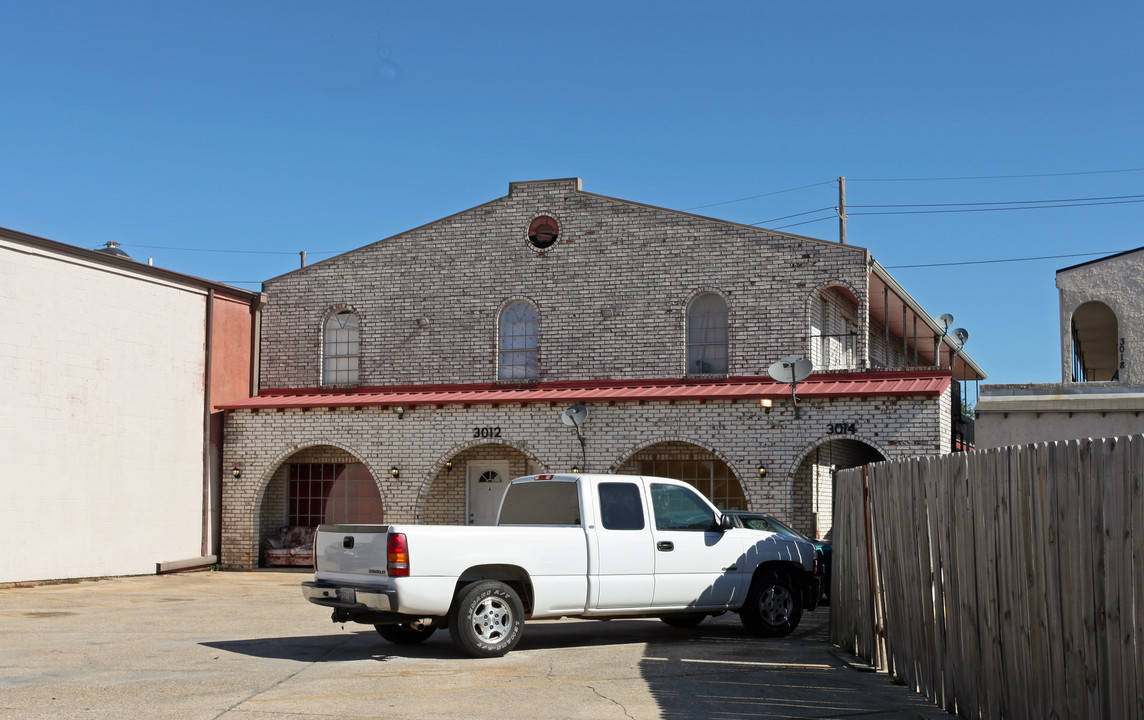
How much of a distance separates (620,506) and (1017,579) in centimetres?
585

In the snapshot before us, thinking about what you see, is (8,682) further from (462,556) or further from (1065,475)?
(1065,475)

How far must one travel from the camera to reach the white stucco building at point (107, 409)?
20.6 m

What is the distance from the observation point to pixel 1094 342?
30578mm

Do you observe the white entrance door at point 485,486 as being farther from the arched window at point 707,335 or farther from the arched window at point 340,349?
the arched window at point 707,335

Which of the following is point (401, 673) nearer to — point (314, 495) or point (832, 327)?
point (832, 327)

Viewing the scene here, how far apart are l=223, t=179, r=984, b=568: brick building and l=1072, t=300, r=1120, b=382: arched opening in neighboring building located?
11.8 ft

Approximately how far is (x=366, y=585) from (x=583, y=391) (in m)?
12.4

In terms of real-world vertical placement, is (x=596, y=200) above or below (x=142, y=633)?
above

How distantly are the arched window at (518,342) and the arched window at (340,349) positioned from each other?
3.54m

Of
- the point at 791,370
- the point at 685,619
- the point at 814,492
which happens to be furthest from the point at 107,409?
the point at 814,492

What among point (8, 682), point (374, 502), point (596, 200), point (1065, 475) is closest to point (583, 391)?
point (596, 200)

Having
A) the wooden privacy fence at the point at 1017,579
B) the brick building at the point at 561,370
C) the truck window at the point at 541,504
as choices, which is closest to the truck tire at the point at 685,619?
the truck window at the point at 541,504

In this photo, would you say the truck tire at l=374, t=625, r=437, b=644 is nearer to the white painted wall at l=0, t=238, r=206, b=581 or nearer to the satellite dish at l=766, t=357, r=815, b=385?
the satellite dish at l=766, t=357, r=815, b=385

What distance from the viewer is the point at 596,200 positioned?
24.6 metres
